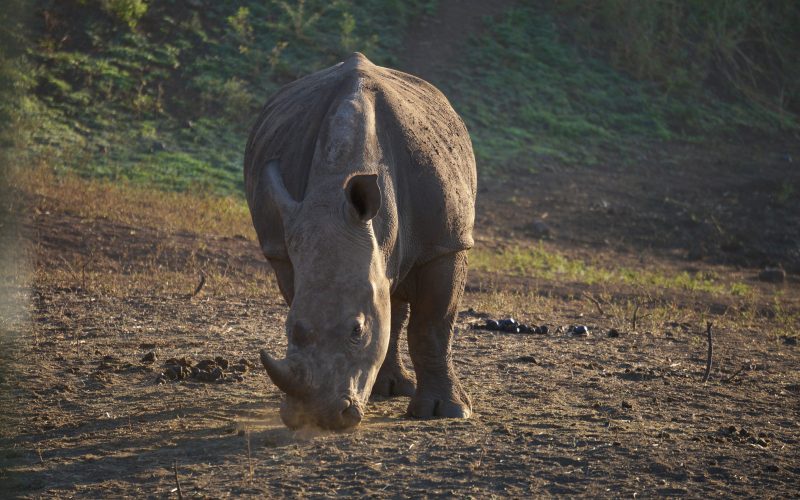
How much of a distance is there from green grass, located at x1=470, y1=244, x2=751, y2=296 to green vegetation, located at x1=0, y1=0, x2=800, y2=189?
3.84 meters

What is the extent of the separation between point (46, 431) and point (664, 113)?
1614 cm

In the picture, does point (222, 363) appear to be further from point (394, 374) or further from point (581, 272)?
point (581, 272)

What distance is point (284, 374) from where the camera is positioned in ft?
13.6

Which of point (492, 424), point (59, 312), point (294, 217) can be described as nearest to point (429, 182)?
point (294, 217)

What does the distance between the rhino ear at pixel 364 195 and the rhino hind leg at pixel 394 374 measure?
5.70 feet

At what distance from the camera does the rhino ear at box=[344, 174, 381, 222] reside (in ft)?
14.7

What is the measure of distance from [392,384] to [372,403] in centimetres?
31

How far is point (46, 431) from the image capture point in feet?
16.8

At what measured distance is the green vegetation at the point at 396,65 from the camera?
588 inches

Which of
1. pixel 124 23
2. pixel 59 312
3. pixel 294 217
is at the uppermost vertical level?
pixel 124 23

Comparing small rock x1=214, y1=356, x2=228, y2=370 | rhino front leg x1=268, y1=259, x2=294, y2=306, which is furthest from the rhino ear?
small rock x1=214, y1=356, x2=228, y2=370

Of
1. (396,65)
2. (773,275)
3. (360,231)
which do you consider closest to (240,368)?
(360,231)

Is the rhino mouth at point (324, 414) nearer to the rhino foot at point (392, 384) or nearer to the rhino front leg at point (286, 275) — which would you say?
the rhino front leg at point (286, 275)

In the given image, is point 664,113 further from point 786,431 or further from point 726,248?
point 786,431
